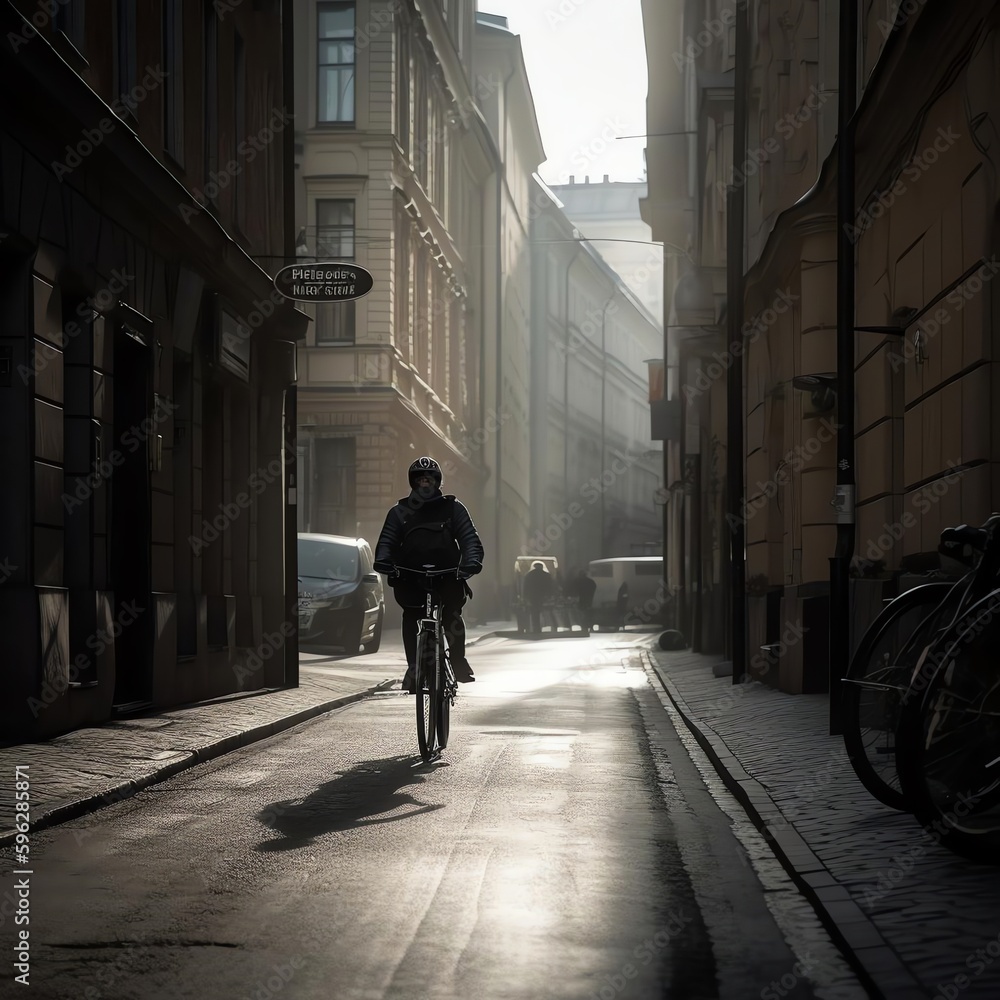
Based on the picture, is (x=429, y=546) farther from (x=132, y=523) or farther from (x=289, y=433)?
(x=289, y=433)

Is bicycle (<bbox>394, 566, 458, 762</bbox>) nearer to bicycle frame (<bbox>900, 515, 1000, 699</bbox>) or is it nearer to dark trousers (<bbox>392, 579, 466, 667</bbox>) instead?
dark trousers (<bbox>392, 579, 466, 667</bbox>)

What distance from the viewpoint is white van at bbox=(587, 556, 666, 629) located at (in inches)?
2051

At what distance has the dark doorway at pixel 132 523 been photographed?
46.9 feet

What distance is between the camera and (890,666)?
287 inches

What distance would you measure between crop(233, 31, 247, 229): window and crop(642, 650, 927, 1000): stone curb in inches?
418

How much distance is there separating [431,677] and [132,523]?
4.78 meters

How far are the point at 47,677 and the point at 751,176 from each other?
14.8m

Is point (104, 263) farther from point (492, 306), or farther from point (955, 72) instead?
point (492, 306)

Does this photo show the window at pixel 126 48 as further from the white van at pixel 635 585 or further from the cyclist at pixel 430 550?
the white van at pixel 635 585

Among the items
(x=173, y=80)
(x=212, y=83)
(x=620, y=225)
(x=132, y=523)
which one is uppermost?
(x=620, y=225)

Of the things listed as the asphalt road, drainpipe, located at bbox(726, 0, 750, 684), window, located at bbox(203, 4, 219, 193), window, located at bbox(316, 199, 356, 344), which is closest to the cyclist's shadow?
the asphalt road

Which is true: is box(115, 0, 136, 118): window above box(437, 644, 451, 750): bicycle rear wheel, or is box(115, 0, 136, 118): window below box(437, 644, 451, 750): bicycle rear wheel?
above

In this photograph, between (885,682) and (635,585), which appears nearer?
(885,682)

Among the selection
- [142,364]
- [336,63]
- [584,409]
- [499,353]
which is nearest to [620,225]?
[584,409]
